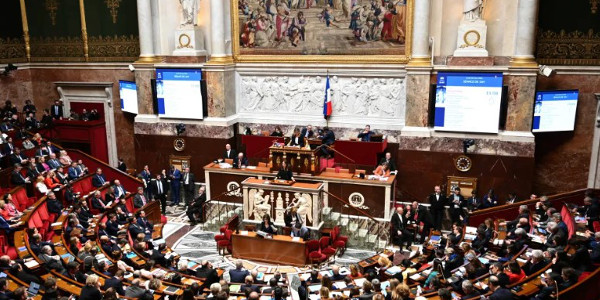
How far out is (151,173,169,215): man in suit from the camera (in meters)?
17.2

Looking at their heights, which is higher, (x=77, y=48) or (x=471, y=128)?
(x=77, y=48)

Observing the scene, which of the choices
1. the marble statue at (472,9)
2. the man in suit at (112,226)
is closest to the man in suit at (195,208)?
the man in suit at (112,226)

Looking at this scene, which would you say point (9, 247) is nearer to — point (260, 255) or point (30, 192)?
point (30, 192)

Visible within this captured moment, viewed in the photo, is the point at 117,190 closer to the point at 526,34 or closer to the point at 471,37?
the point at 471,37

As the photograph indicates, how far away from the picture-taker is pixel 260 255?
13.6 m

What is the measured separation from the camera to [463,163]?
53.1 ft

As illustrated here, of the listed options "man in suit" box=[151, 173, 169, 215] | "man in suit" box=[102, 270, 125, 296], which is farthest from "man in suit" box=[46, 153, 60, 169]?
"man in suit" box=[102, 270, 125, 296]

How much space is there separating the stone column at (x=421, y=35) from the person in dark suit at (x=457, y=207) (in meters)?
4.40

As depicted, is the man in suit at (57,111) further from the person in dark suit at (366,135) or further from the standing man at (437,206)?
the standing man at (437,206)

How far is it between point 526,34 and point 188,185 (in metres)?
12.2

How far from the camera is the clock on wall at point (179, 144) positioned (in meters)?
19.3

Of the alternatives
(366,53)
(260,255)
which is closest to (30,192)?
(260,255)

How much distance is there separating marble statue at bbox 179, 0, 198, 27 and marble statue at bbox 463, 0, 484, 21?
9456 millimetres

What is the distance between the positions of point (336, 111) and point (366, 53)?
233 cm
